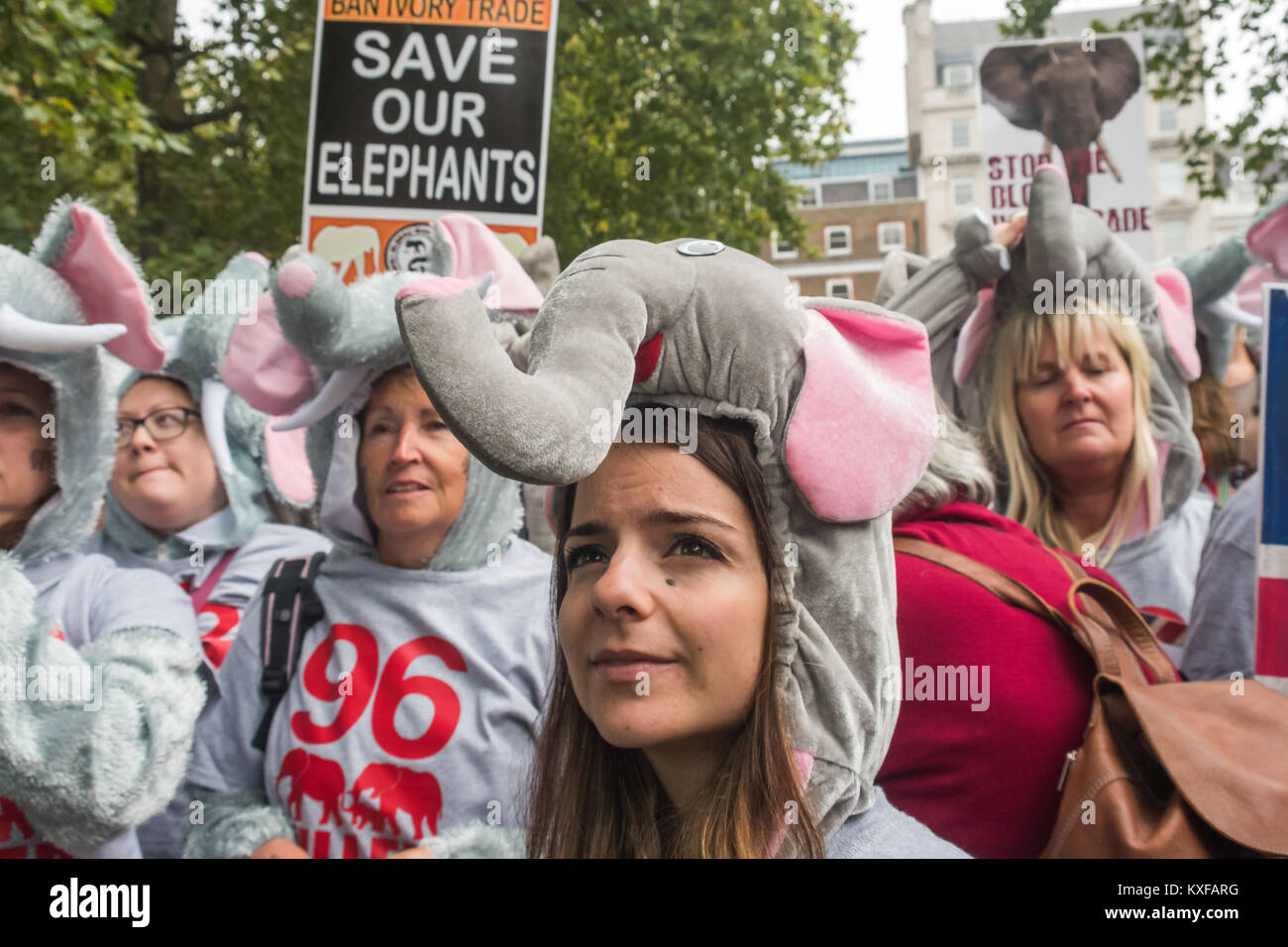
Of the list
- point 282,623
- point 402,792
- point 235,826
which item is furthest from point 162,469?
point 402,792

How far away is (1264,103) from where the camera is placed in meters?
7.88

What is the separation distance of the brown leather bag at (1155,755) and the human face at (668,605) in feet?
2.02

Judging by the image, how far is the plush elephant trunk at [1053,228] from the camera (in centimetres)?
264

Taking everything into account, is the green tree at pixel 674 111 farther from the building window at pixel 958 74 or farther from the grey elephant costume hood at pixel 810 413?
the building window at pixel 958 74

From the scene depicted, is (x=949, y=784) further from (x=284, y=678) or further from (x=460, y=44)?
(x=460, y=44)

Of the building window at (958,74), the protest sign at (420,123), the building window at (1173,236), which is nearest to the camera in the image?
the protest sign at (420,123)

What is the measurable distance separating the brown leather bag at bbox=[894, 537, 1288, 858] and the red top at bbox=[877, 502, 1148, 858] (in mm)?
33

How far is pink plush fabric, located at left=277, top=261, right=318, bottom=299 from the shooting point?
257 cm

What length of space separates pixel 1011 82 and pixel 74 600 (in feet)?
12.9

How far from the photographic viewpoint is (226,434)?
4.04 m

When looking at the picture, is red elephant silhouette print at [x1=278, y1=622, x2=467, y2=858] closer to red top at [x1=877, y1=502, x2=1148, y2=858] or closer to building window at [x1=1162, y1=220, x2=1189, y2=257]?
red top at [x1=877, y1=502, x2=1148, y2=858]

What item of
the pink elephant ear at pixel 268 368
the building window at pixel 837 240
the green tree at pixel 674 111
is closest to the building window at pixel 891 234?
the building window at pixel 837 240

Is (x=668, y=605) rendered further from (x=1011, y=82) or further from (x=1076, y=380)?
(x=1011, y=82)

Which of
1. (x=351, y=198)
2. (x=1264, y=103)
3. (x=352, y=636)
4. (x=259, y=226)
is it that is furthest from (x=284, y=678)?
(x=259, y=226)
